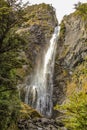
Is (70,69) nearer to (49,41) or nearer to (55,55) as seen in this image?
(55,55)

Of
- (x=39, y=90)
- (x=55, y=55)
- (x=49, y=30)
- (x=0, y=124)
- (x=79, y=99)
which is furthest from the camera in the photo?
(x=49, y=30)

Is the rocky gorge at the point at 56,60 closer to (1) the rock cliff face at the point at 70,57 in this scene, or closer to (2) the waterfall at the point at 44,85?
(1) the rock cliff face at the point at 70,57

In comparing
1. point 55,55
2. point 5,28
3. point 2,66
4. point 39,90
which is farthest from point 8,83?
point 55,55

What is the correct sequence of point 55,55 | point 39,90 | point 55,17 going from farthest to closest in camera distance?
point 55,17, point 55,55, point 39,90

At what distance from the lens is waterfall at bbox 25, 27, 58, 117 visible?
179 ft

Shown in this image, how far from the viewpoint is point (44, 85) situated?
5909cm

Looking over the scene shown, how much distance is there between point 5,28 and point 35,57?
50.9 meters

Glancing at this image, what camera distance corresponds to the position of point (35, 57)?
66500mm

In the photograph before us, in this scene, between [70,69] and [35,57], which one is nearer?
[70,69]

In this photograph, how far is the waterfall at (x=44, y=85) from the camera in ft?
179

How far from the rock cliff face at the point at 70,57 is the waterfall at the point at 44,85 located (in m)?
1.12

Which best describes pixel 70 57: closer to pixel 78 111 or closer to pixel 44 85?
pixel 44 85

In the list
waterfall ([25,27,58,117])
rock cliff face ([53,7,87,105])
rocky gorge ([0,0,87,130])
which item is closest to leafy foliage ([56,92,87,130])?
rocky gorge ([0,0,87,130])

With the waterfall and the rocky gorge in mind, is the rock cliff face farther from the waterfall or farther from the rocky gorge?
the waterfall
